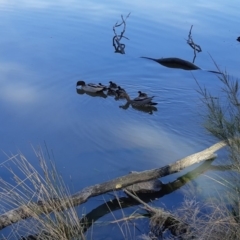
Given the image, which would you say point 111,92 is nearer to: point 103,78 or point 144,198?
point 103,78

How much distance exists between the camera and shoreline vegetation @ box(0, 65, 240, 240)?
3.64 meters

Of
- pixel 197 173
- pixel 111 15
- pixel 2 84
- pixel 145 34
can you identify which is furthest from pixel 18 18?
pixel 197 173

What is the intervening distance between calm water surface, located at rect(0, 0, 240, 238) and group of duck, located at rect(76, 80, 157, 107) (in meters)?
0.11

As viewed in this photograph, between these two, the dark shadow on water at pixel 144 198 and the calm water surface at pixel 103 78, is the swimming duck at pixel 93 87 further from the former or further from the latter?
the dark shadow on water at pixel 144 198

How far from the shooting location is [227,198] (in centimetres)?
394

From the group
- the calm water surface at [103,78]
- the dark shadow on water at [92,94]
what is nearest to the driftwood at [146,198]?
the calm water surface at [103,78]

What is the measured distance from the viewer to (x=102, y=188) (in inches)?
187

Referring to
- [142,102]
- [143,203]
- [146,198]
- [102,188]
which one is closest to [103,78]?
[142,102]

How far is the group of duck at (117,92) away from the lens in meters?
7.09

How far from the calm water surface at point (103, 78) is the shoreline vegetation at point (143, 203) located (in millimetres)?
292

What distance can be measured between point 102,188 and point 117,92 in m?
2.81

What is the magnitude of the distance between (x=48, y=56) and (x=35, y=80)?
1154mm

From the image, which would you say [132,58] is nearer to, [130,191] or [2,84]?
[2,84]

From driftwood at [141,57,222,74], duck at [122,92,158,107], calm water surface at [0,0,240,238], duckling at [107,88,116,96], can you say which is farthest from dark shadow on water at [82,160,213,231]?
driftwood at [141,57,222,74]
